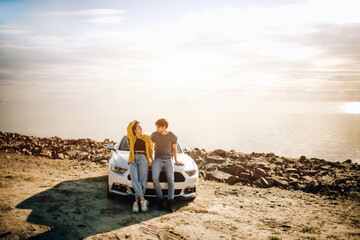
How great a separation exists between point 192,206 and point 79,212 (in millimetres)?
2549

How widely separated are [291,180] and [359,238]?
470 centimetres

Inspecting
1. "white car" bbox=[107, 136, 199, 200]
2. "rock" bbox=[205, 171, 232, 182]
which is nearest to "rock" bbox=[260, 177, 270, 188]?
"rock" bbox=[205, 171, 232, 182]

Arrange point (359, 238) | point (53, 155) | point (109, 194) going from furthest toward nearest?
point (53, 155) < point (109, 194) < point (359, 238)

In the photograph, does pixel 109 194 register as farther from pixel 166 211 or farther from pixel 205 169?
pixel 205 169

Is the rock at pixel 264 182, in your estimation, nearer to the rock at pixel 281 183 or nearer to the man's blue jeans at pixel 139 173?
the rock at pixel 281 183

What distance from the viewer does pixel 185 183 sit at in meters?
6.14

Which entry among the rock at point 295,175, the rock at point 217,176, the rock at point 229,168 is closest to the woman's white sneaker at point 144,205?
the rock at point 217,176

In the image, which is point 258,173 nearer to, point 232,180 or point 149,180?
point 232,180

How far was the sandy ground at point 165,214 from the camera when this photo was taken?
4.72 meters

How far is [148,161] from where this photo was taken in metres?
5.98

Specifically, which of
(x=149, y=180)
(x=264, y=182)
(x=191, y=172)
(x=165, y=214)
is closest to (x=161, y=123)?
(x=149, y=180)

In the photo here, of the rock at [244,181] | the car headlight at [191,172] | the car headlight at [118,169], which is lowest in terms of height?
the rock at [244,181]

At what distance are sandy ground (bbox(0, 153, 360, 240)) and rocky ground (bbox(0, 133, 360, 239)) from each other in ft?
0.05

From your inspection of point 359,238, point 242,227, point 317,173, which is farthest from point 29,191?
point 317,173
